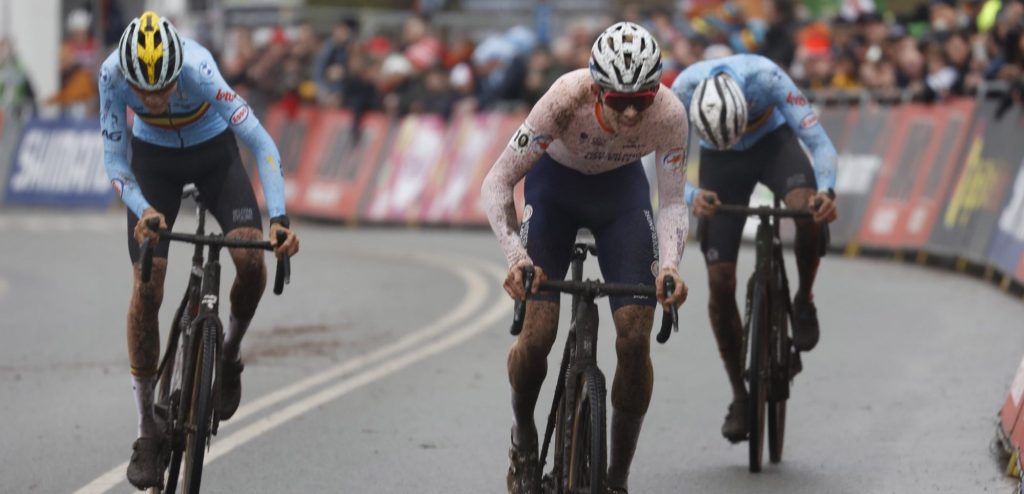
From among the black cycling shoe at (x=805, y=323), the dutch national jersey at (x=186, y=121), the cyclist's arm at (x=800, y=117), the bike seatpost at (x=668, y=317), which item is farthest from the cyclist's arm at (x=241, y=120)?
the black cycling shoe at (x=805, y=323)

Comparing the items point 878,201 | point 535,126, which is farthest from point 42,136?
point 535,126

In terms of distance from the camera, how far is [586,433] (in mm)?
6812

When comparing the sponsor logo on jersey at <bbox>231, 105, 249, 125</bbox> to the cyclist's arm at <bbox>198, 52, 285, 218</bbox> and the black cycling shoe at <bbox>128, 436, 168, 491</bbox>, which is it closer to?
the cyclist's arm at <bbox>198, 52, 285, 218</bbox>

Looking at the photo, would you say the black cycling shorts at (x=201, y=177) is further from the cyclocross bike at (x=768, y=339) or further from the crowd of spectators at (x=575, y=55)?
the crowd of spectators at (x=575, y=55)

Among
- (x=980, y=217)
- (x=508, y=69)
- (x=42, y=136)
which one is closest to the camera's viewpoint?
(x=980, y=217)

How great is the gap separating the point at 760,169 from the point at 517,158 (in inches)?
109

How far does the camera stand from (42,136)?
92.9 ft

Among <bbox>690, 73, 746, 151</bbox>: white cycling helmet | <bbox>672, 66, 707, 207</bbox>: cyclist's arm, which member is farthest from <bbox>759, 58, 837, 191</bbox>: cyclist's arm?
<bbox>690, 73, 746, 151</bbox>: white cycling helmet

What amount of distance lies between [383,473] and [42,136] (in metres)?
20.8

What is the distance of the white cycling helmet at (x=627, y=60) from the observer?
6.77 m

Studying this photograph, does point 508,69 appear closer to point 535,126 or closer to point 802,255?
point 802,255

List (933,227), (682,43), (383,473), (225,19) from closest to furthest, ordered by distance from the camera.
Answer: (383,473) → (933,227) → (682,43) → (225,19)

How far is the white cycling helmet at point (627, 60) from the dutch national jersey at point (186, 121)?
159 centimetres

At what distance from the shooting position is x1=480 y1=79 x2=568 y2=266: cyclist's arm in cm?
714
